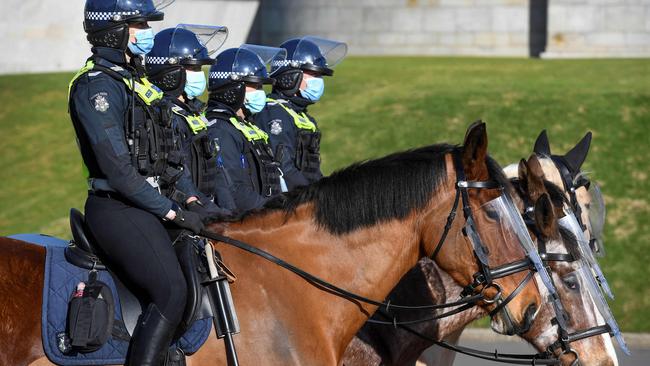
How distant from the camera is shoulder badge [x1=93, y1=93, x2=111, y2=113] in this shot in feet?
17.3

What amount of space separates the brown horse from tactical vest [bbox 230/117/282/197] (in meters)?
1.74

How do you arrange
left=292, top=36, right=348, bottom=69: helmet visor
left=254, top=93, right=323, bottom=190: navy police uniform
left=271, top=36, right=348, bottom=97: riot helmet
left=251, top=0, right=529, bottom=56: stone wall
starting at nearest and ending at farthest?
left=254, top=93, right=323, bottom=190: navy police uniform
left=271, top=36, right=348, bottom=97: riot helmet
left=292, top=36, right=348, bottom=69: helmet visor
left=251, top=0, right=529, bottom=56: stone wall

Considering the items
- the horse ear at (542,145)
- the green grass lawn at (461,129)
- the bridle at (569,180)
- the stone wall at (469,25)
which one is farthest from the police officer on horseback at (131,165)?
the stone wall at (469,25)

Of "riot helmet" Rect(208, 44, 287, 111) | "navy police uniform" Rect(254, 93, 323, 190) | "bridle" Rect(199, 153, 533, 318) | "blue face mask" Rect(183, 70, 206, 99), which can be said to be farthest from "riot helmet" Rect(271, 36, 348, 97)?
"bridle" Rect(199, 153, 533, 318)

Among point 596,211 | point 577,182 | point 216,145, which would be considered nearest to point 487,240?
point 216,145

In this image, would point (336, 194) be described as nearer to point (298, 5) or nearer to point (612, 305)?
point (612, 305)

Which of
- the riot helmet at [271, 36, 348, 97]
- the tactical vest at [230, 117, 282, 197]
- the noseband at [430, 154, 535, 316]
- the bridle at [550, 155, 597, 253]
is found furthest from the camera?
the riot helmet at [271, 36, 348, 97]

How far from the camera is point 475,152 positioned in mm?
5344

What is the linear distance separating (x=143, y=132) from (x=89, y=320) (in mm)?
956

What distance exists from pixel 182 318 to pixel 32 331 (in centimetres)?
69

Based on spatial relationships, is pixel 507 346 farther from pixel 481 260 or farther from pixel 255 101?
pixel 481 260

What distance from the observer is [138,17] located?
18.4 feet

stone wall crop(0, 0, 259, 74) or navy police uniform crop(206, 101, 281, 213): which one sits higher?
navy police uniform crop(206, 101, 281, 213)

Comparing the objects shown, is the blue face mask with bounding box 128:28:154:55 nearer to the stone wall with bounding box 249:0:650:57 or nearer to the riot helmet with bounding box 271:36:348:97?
the riot helmet with bounding box 271:36:348:97
